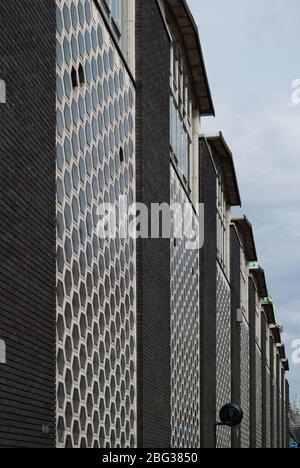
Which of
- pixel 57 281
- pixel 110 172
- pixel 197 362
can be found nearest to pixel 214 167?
pixel 197 362

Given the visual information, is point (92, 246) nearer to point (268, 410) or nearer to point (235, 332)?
point (235, 332)

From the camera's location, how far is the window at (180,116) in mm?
26641

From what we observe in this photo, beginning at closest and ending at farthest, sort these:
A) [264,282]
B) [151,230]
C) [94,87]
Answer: [94,87] → [151,230] → [264,282]

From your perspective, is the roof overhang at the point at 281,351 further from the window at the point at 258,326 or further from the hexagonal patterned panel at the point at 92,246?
the hexagonal patterned panel at the point at 92,246

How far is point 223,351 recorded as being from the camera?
3772 cm

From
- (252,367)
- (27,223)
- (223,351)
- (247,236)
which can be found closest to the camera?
(27,223)

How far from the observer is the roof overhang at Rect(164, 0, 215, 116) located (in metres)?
25.9

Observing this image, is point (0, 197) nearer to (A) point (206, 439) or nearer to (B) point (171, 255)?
(B) point (171, 255)

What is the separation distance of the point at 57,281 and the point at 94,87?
4.48m

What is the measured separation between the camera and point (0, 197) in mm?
10547

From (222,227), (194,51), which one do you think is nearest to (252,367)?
(222,227)

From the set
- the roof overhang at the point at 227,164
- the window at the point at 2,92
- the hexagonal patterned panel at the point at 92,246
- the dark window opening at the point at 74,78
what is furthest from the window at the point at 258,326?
the window at the point at 2,92

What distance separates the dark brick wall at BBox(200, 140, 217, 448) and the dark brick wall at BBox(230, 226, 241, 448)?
7.43m

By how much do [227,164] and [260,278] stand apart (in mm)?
22892
